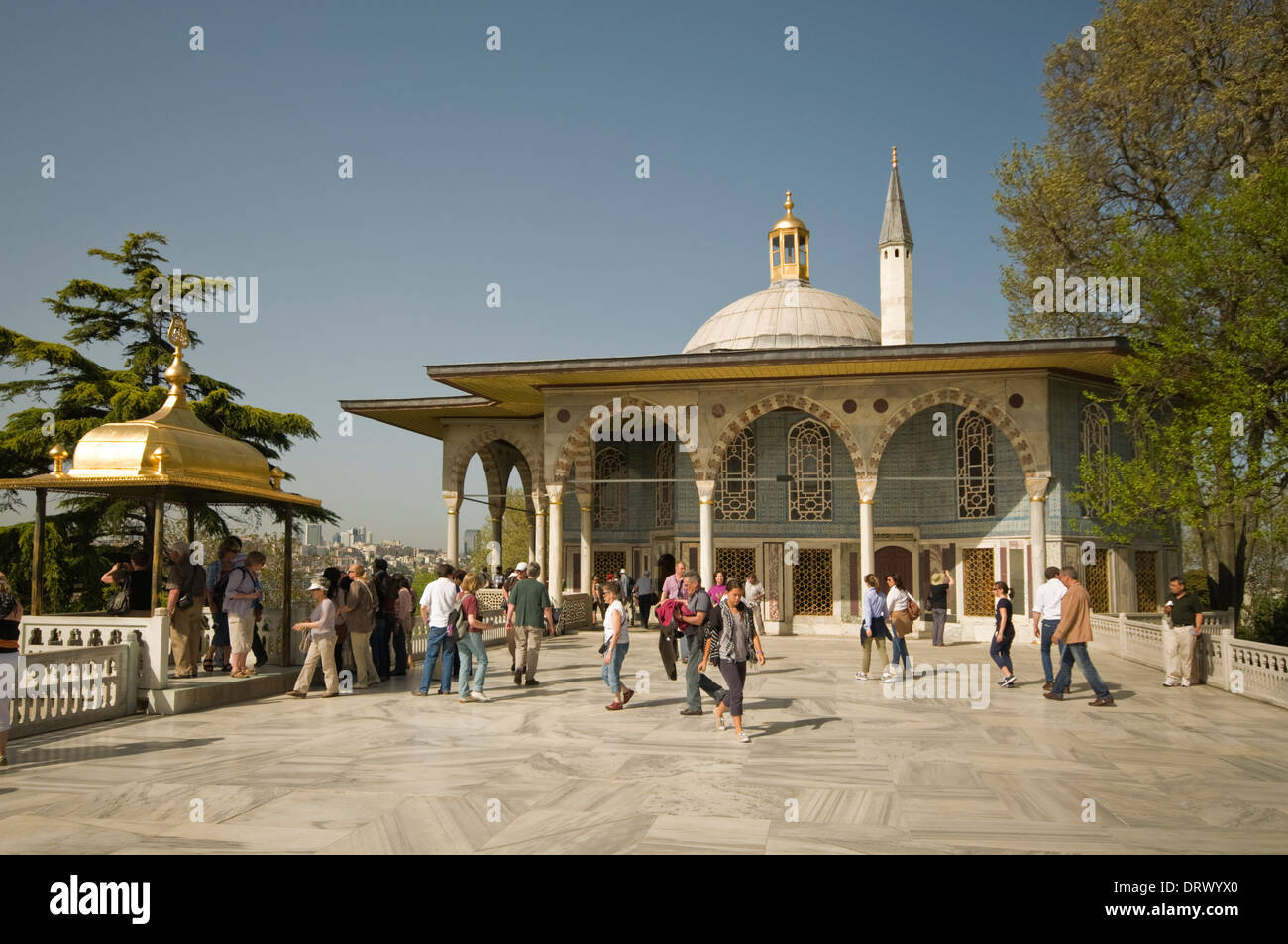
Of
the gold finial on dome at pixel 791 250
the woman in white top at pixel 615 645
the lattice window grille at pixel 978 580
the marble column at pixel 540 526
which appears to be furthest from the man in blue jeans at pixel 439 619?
the gold finial on dome at pixel 791 250

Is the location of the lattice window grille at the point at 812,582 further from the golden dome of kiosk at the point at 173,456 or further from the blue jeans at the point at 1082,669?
the golden dome of kiosk at the point at 173,456

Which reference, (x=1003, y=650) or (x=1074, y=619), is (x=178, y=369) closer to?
(x=1074, y=619)

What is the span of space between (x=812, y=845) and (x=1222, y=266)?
577 inches

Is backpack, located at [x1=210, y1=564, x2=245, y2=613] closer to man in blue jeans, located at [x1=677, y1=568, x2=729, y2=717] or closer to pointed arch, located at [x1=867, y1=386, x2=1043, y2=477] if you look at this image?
man in blue jeans, located at [x1=677, y1=568, x2=729, y2=717]

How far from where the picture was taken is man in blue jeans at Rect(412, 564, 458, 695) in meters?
10.2

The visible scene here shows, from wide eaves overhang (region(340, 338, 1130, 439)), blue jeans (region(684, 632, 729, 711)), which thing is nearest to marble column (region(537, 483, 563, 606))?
wide eaves overhang (region(340, 338, 1130, 439))

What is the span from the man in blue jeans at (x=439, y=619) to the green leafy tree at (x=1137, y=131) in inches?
536

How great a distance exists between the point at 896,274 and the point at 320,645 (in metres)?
17.5

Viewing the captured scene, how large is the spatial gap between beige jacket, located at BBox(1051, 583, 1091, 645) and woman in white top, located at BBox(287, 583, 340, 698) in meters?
7.69

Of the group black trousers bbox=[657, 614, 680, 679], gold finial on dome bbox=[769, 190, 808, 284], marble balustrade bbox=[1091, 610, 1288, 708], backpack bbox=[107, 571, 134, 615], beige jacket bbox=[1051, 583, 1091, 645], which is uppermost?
gold finial on dome bbox=[769, 190, 808, 284]

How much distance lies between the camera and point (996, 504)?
19.5 meters

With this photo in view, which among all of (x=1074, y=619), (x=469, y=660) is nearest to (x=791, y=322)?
(x=1074, y=619)

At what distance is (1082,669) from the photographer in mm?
9953
